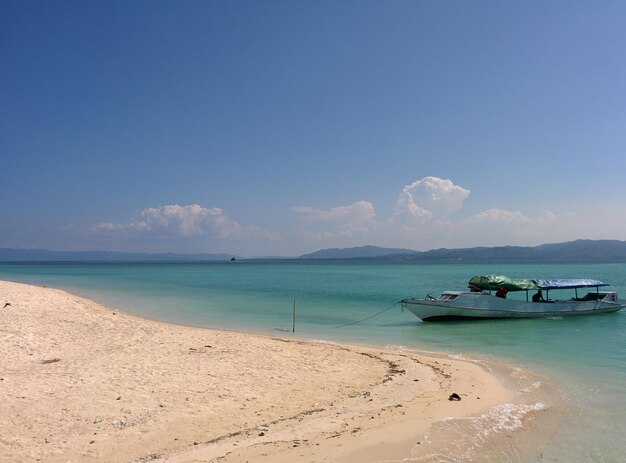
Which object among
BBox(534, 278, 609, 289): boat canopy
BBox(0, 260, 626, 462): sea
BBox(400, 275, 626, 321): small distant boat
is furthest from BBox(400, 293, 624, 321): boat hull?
BBox(534, 278, 609, 289): boat canopy

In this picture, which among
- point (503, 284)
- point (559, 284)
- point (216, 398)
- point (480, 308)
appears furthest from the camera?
point (559, 284)

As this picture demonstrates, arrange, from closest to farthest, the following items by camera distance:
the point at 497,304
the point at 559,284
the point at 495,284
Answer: the point at 497,304
the point at 495,284
the point at 559,284

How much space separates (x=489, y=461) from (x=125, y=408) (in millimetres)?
6707

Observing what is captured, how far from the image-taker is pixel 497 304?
27.4m

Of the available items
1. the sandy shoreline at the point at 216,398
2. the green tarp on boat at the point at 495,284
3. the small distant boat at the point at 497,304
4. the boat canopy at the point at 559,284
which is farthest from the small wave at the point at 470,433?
the boat canopy at the point at 559,284

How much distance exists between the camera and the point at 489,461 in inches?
303

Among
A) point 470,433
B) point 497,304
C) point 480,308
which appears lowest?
point 470,433

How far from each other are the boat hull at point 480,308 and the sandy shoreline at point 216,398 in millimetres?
9406

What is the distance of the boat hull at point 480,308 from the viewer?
26.2 meters

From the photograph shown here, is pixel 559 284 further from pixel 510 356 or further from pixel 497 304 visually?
→ pixel 510 356

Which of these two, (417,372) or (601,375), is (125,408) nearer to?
(417,372)

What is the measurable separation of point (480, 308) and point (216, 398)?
20506mm

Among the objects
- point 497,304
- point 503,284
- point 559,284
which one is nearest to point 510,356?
point 497,304

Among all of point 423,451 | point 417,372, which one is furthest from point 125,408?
point 417,372
